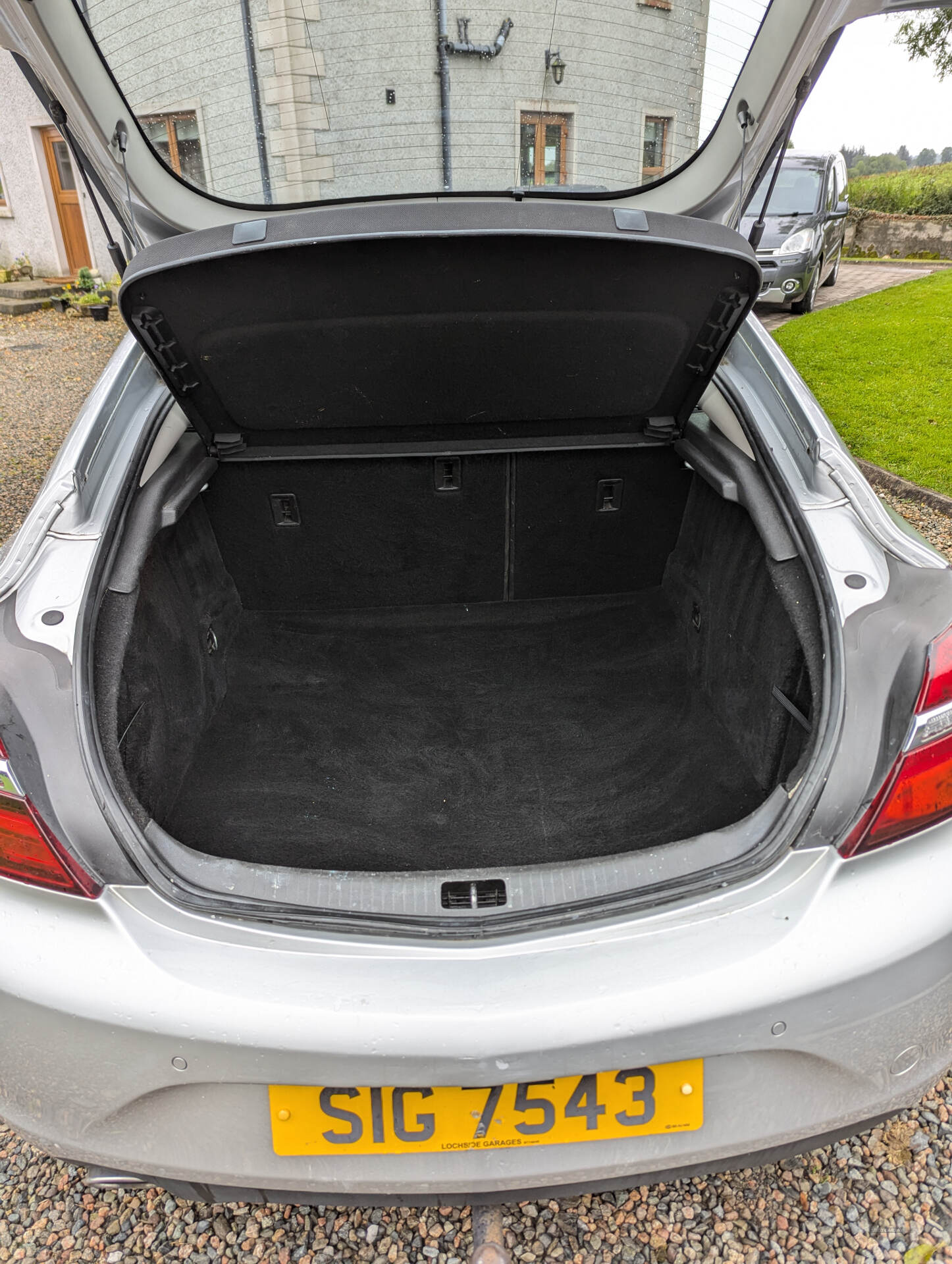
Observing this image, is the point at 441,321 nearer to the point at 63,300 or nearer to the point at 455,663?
the point at 455,663

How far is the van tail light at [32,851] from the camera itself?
107 centimetres

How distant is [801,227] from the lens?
25.9 feet

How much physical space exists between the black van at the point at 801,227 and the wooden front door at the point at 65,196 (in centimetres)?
953

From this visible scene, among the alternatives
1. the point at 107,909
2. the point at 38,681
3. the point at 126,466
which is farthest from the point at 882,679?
the point at 126,466

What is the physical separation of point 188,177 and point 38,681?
1122 mm

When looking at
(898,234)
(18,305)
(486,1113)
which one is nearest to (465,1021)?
(486,1113)

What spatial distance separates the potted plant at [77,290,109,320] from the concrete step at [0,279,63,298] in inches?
30.9

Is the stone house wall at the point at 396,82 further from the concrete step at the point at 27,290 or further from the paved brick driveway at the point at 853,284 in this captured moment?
the concrete step at the point at 27,290

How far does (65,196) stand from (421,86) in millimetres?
13084

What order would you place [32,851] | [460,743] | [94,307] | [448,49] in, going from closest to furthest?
[32,851], [448,49], [460,743], [94,307]

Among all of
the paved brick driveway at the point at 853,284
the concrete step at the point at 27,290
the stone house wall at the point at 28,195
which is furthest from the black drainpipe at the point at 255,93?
the stone house wall at the point at 28,195

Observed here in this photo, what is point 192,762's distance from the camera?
186 cm

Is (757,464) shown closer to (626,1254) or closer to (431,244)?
(431,244)

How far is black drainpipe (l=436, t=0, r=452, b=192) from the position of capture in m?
1.47
